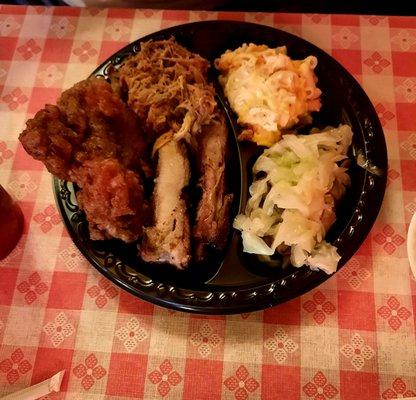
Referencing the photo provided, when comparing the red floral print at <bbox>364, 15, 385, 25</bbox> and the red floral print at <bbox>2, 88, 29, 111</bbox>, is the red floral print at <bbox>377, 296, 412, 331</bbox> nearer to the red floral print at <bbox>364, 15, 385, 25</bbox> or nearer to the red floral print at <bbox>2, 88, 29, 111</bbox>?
the red floral print at <bbox>364, 15, 385, 25</bbox>

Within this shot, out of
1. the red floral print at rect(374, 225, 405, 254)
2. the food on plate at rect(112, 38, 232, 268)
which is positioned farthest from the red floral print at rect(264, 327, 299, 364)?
the red floral print at rect(374, 225, 405, 254)

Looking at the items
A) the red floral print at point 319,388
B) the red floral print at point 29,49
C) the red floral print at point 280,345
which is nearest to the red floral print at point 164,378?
the red floral print at point 280,345

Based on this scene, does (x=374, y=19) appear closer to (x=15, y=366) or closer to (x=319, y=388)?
(x=319, y=388)

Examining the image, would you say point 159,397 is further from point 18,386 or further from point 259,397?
point 18,386

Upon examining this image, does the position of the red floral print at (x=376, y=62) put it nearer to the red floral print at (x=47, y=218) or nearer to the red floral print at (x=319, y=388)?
the red floral print at (x=319, y=388)

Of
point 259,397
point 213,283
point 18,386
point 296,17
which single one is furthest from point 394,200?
point 18,386

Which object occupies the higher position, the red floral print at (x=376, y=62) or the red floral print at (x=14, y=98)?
the red floral print at (x=376, y=62)
